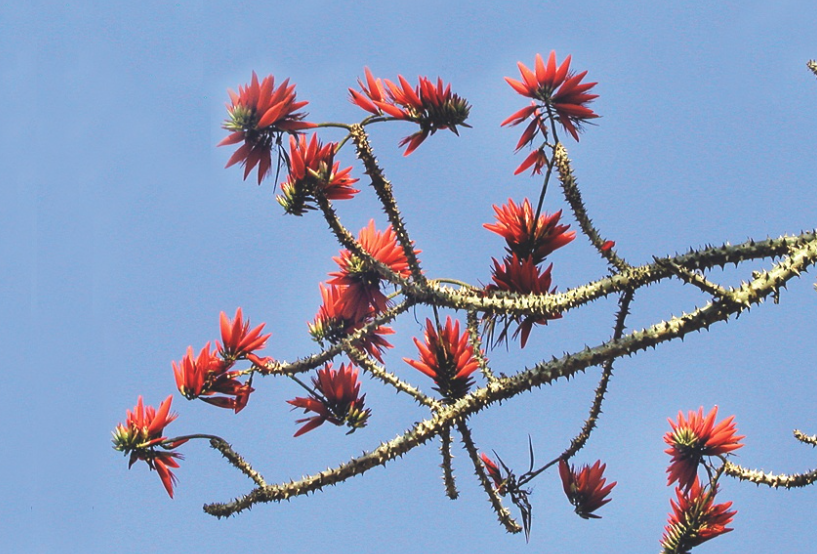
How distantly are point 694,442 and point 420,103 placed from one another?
1686 mm

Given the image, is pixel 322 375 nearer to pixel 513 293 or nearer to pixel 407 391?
pixel 407 391

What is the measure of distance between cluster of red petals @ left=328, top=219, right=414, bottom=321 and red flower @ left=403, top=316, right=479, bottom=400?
40cm

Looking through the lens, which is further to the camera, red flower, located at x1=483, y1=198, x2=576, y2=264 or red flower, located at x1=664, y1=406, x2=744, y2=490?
red flower, located at x1=664, y1=406, x2=744, y2=490

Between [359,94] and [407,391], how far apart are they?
95 centimetres

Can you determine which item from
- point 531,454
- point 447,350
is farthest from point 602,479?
point 447,350

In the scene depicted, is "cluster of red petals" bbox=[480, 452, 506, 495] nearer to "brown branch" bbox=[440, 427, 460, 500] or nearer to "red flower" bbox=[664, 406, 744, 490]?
"brown branch" bbox=[440, 427, 460, 500]

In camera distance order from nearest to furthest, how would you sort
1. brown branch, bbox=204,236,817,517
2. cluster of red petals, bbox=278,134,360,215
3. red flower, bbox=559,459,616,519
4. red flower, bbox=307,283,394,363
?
brown branch, bbox=204,236,817,517 → cluster of red petals, bbox=278,134,360,215 → red flower, bbox=559,459,616,519 → red flower, bbox=307,283,394,363

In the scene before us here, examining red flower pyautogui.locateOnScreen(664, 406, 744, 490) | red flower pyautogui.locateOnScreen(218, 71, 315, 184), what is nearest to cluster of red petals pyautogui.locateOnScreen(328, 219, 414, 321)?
red flower pyautogui.locateOnScreen(218, 71, 315, 184)

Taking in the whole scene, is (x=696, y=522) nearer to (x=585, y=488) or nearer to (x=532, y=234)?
(x=585, y=488)

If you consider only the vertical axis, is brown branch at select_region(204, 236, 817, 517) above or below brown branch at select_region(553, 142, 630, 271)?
below

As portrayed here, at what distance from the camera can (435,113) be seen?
228 cm

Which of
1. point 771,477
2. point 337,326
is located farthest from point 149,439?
point 771,477

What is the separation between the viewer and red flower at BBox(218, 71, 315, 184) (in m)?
2.30

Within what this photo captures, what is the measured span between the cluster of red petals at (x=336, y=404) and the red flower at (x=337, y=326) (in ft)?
1.35
